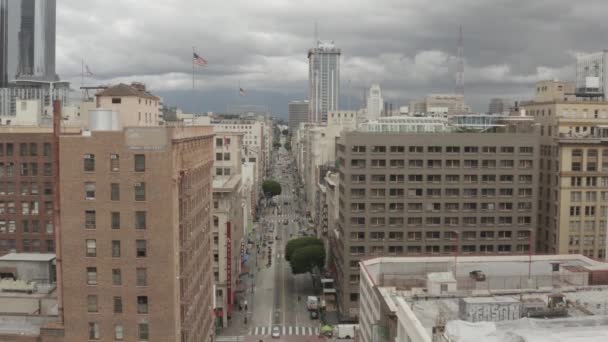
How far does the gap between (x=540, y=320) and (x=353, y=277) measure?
80337mm

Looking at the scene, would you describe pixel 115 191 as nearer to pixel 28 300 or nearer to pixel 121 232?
pixel 121 232

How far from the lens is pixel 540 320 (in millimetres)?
37781

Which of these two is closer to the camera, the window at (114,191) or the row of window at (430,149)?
the window at (114,191)

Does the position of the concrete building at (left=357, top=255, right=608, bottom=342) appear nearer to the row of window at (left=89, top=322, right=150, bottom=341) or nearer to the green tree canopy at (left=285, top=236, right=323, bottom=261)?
the row of window at (left=89, top=322, right=150, bottom=341)

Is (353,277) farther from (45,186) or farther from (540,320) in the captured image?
(540,320)

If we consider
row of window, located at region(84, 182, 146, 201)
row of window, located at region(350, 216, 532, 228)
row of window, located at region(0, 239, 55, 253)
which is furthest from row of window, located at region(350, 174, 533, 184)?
row of window, located at region(84, 182, 146, 201)

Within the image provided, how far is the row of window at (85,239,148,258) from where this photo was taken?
5422 centimetres

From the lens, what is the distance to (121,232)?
54156mm

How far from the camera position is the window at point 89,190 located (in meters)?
53.4

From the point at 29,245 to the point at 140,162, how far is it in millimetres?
53664

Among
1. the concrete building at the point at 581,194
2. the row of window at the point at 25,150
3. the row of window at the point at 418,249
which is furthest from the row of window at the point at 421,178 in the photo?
the row of window at the point at 25,150

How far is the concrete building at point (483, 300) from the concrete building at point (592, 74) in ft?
253

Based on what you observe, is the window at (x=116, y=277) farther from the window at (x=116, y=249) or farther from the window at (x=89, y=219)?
the window at (x=89, y=219)

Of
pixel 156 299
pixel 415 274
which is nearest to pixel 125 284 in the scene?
pixel 156 299
